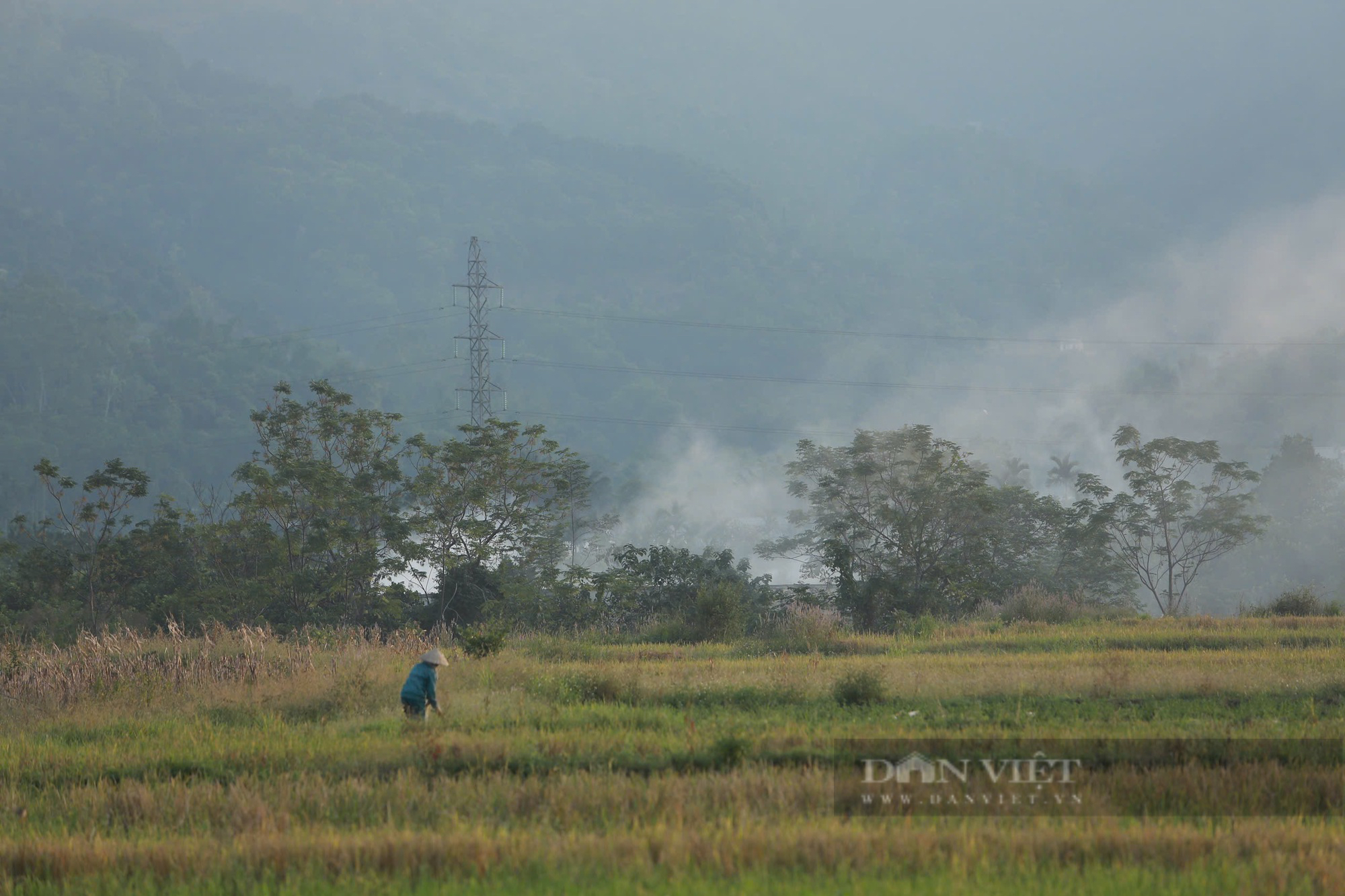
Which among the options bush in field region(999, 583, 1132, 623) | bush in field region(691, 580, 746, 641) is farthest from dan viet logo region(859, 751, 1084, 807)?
bush in field region(999, 583, 1132, 623)

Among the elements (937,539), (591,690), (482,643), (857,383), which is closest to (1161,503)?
(937,539)

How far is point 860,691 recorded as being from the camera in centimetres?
1309

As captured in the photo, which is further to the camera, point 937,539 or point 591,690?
point 937,539

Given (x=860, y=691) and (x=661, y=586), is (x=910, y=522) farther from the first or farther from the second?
(x=860, y=691)

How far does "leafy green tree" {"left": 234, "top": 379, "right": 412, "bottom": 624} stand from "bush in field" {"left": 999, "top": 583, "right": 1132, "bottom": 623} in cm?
1648

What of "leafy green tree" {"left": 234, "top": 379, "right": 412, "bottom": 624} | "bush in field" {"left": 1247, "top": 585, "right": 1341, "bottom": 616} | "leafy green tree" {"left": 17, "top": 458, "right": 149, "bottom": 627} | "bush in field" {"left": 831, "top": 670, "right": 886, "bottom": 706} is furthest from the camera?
"leafy green tree" {"left": 17, "top": 458, "right": 149, "bottom": 627}

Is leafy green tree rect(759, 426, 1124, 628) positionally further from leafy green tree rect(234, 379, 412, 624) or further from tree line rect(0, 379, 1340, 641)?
leafy green tree rect(234, 379, 412, 624)

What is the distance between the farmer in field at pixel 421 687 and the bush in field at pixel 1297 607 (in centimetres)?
2274

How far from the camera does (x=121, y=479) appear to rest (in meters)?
34.2

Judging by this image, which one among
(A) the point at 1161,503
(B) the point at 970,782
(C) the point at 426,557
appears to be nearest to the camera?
(B) the point at 970,782

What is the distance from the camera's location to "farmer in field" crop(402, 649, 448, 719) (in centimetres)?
1187

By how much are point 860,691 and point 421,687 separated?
523 centimetres

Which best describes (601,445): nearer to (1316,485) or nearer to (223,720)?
(1316,485)

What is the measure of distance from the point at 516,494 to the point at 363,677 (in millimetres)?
19949
